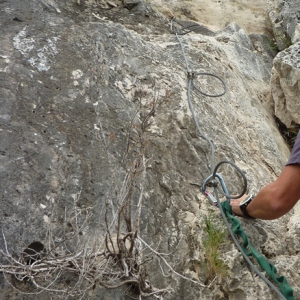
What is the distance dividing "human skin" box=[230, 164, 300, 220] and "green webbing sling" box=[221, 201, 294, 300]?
0.13 meters

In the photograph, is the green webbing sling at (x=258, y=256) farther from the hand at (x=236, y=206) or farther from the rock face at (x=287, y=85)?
the rock face at (x=287, y=85)

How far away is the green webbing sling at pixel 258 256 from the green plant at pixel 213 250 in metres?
0.09

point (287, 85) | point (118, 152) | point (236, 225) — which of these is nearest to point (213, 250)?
Answer: point (236, 225)

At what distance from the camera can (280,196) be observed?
88.0 inches

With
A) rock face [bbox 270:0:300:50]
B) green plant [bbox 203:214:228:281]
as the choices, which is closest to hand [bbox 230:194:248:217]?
green plant [bbox 203:214:228:281]

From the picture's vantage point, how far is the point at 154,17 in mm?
4969

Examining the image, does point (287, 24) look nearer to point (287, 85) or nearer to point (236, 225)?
point (287, 85)

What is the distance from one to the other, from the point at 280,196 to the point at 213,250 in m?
0.50

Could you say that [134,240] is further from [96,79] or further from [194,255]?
[96,79]

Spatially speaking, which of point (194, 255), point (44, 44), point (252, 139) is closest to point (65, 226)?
point (194, 255)

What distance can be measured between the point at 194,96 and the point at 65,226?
1733 millimetres

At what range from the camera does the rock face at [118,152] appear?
7.18ft

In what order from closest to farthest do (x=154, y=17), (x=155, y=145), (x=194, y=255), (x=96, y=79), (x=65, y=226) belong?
(x=65, y=226)
(x=194, y=255)
(x=155, y=145)
(x=96, y=79)
(x=154, y=17)

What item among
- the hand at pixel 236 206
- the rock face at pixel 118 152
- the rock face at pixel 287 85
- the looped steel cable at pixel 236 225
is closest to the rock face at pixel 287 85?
the rock face at pixel 287 85
